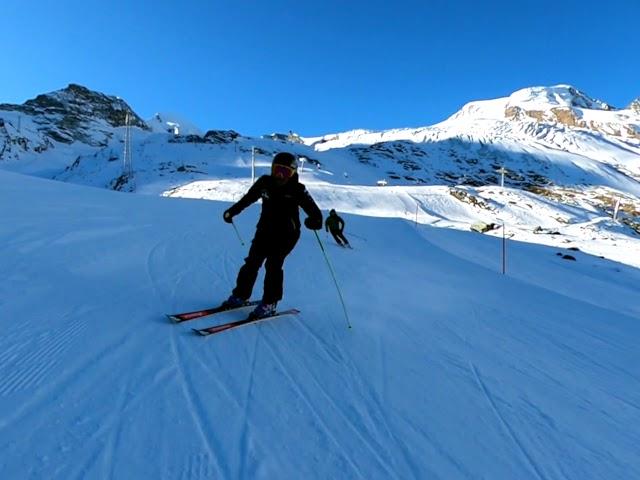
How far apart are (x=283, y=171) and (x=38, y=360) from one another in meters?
2.69

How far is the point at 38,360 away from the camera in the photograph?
2.82 meters

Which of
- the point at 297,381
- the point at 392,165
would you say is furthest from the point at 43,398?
the point at 392,165

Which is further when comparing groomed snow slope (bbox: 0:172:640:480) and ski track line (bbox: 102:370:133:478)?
groomed snow slope (bbox: 0:172:640:480)

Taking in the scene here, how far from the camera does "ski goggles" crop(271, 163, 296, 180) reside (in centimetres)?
423

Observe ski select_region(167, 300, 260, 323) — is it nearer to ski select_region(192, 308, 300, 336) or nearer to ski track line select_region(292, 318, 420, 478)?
ski select_region(192, 308, 300, 336)

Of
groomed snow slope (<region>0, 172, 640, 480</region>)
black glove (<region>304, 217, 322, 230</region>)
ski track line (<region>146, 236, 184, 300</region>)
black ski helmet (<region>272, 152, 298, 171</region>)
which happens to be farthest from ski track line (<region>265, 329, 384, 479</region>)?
ski track line (<region>146, 236, 184, 300</region>)

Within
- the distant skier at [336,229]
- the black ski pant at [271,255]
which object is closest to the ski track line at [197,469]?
the black ski pant at [271,255]

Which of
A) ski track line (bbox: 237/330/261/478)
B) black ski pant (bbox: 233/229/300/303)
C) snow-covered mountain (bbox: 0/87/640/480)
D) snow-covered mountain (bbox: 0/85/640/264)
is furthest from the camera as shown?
snow-covered mountain (bbox: 0/85/640/264)

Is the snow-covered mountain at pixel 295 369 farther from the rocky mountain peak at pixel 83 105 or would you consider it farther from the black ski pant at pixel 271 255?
the rocky mountain peak at pixel 83 105

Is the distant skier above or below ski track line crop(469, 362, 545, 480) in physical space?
above

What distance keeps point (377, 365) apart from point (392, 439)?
1079 millimetres

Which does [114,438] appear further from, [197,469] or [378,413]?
[378,413]

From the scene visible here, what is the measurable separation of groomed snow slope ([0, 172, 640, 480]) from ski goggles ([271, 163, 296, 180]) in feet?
5.28

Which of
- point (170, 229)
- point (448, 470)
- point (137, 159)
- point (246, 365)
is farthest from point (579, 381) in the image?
point (137, 159)
